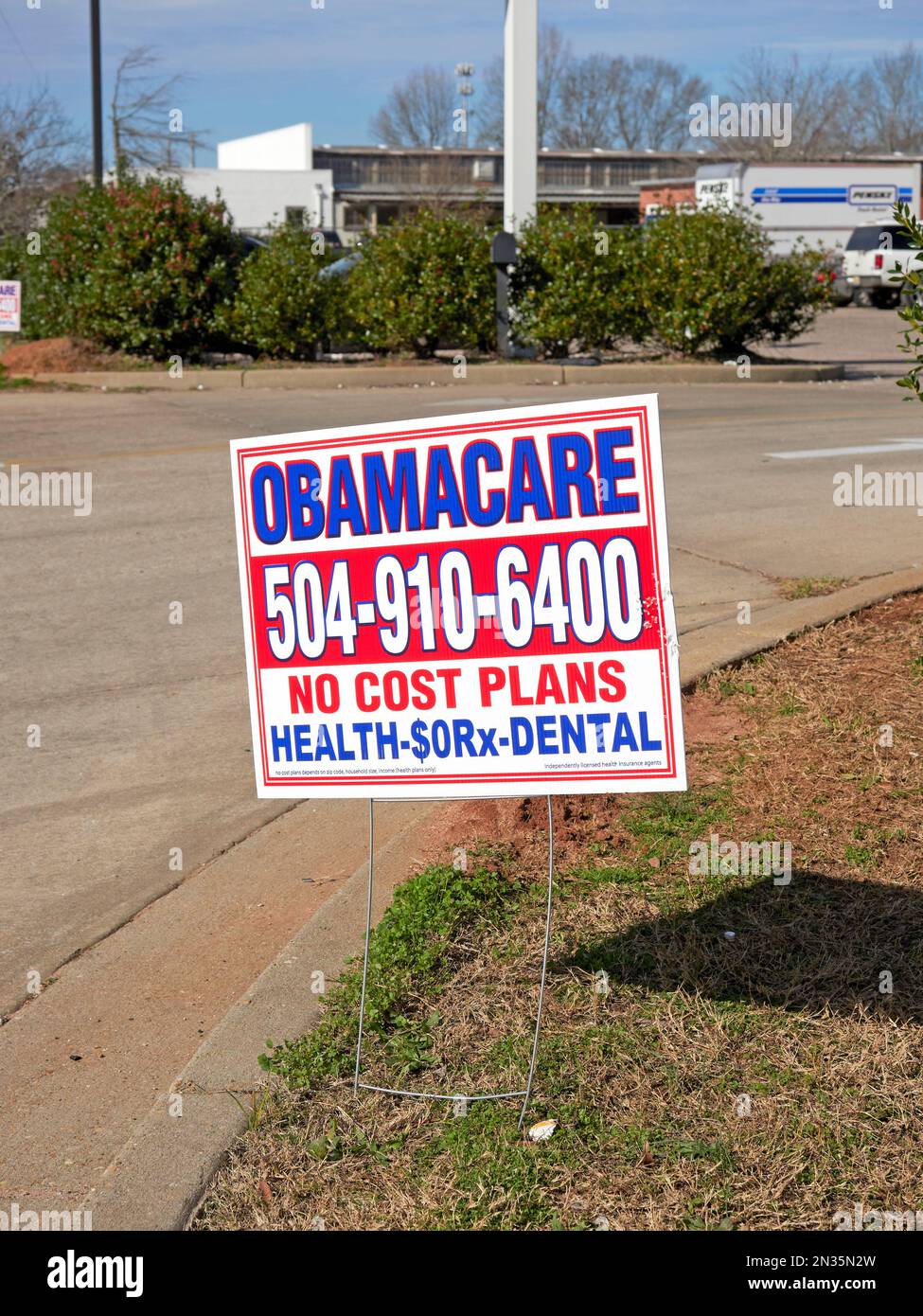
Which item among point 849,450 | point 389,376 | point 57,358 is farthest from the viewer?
point 57,358

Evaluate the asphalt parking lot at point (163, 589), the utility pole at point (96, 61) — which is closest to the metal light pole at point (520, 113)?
the asphalt parking lot at point (163, 589)

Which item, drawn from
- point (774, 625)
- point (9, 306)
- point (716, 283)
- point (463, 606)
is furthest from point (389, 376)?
point (463, 606)

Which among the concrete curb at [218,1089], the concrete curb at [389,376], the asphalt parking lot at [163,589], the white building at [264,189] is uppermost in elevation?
the white building at [264,189]

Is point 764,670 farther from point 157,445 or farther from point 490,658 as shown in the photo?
point 157,445

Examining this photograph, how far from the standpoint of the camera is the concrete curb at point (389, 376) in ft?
60.0

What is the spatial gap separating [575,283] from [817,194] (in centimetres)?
3305

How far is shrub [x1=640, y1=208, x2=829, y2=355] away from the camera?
1942cm

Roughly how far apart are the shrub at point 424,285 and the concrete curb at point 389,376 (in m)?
1.00

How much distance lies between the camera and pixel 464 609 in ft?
11.0

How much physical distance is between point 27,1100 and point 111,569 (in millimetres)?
Answer: 5642

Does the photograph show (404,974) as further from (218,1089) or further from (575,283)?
(575,283)

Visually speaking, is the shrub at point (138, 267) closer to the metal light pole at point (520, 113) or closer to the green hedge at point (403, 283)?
the green hedge at point (403, 283)

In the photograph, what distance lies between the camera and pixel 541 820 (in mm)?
4648
